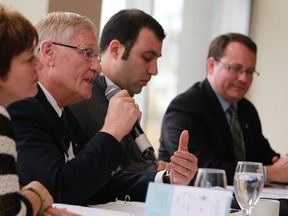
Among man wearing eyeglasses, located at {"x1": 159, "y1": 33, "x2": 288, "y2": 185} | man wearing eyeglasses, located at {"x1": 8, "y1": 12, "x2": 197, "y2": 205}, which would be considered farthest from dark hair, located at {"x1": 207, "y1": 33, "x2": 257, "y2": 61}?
man wearing eyeglasses, located at {"x1": 8, "y1": 12, "x2": 197, "y2": 205}

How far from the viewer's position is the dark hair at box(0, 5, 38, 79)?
148cm

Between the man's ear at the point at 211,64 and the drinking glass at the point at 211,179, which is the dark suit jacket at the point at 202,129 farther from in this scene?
the drinking glass at the point at 211,179

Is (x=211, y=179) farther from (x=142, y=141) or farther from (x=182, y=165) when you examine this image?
(x=182, y=165)

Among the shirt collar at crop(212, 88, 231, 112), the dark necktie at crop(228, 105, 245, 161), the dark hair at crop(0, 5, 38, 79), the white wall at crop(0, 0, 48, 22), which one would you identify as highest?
the white wall at crop(0, 0, 48, 22)

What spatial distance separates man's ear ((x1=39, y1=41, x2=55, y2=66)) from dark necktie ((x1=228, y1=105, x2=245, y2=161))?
1.74 meters

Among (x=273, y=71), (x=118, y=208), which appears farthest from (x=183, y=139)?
(x=273, y=71)

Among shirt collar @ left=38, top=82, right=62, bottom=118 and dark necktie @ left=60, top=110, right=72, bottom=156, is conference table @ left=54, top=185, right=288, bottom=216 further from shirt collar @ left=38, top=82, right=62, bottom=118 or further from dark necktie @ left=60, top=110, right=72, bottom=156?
shirt collar @ left=38, top=82, right=62, bottom=118

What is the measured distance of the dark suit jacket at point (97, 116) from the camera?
2508 mm

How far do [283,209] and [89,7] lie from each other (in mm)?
1664

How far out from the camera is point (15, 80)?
4.99 ft

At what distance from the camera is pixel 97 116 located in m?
2.55

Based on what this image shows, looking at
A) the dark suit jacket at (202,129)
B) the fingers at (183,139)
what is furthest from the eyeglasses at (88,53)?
the dark suit jacket at (202,129)

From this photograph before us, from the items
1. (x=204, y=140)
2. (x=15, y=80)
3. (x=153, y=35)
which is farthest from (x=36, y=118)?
(x=204, y=140)

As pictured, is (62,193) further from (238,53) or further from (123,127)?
(238,53)
